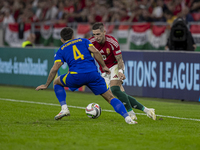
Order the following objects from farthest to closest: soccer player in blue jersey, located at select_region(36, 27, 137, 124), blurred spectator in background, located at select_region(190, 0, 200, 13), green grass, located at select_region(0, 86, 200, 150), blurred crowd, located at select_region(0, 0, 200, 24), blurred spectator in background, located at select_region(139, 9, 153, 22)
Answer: blurred spectator in background, located at select_region(139, 9, 153, 22) < blurred crowd, located at select_region(0, 0, 200, 24) < blurred spectator in background, located at select_region(190, 0, 200, 13) < soccer player in blue jersey, located at select_region(36, 27, 137, 124) < green grass, located at select_region(0, 86, 200, 150)

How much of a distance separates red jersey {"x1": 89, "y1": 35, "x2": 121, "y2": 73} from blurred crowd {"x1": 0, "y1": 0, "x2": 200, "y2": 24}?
19.6ft

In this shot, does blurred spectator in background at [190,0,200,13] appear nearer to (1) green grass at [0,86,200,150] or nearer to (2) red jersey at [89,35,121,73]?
(1) green grass at [0,86,200,150]

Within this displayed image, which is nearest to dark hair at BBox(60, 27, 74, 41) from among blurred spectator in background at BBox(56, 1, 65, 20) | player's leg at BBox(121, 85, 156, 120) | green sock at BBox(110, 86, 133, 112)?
green sock at BBox(110, 86, 133, 112)

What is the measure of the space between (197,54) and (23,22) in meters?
13.1

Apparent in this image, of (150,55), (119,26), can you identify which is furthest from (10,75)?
(150,55)

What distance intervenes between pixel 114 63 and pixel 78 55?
1.44 metres

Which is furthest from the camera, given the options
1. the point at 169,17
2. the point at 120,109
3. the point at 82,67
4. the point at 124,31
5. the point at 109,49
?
the point at 124,31

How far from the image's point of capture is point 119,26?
1884 cm

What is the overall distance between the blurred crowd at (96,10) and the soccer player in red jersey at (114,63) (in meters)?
6.01

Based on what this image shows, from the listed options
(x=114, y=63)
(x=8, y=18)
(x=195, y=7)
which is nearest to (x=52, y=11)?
(x=8, y=18)

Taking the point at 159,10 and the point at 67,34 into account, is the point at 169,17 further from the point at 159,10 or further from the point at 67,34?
the point at 67,34

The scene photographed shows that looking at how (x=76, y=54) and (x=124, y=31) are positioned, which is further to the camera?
(x=124, y=31)

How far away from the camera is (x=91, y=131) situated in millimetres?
6941

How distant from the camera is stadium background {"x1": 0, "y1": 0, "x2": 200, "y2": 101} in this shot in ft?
41.1
